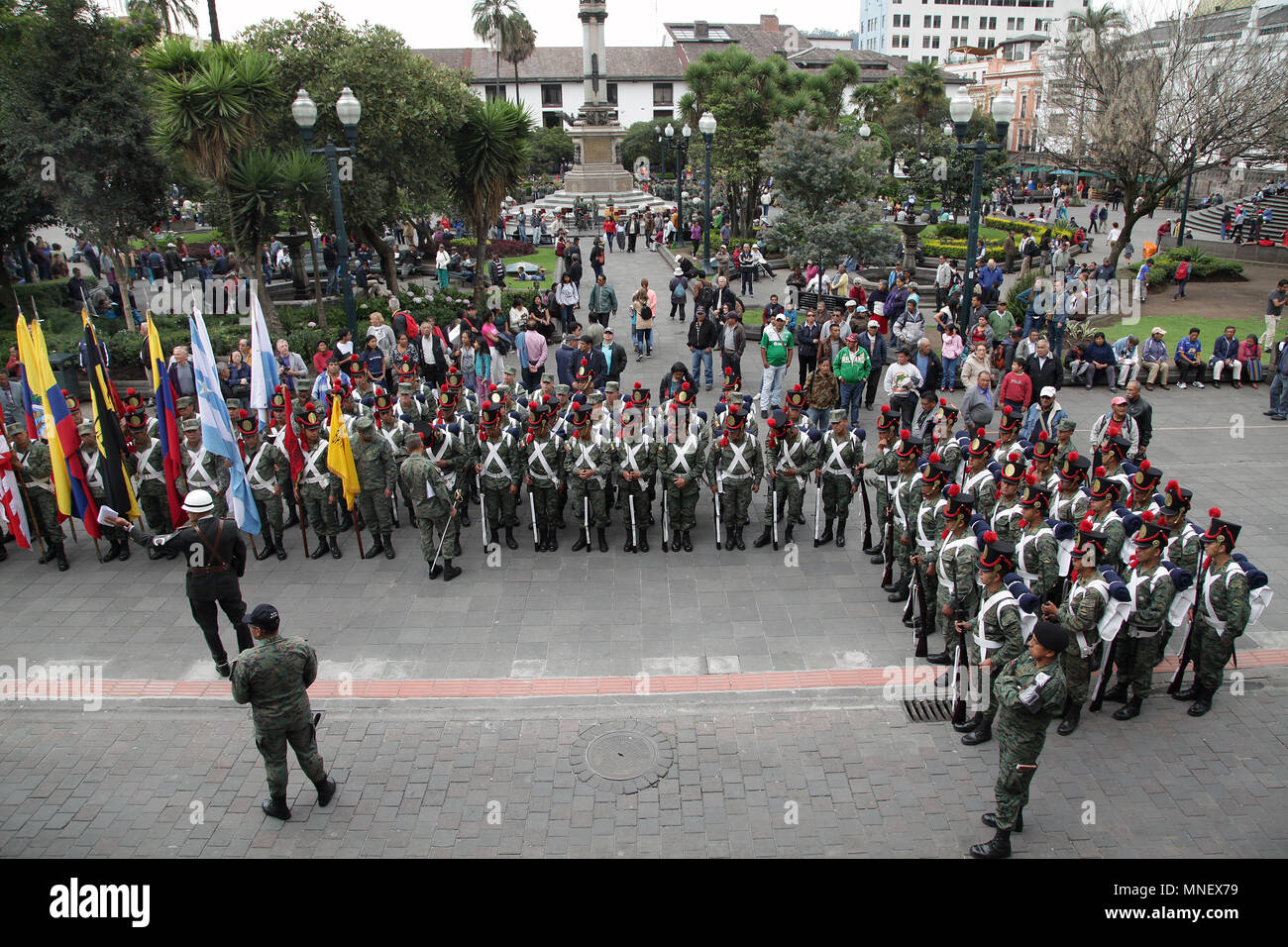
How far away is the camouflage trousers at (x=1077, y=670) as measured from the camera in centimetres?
722

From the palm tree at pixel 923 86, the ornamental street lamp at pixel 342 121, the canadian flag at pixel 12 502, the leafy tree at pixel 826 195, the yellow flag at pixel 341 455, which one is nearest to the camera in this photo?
the yellow flag at pixel 341 455

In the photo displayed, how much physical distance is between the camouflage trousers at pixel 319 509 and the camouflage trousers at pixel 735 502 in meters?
4.83

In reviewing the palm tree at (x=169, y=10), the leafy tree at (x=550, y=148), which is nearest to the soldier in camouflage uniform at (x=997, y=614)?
the palm tree at (x=169, y=10)

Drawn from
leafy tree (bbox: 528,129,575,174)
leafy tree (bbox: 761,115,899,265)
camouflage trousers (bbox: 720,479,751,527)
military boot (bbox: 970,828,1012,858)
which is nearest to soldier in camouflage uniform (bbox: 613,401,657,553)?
camouflage trousers (bbox: 720,479,751,527)

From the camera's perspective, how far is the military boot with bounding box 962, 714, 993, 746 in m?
7.40

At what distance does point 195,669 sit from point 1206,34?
1513 inches

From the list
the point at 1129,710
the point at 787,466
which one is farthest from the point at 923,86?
the point at 1129,710

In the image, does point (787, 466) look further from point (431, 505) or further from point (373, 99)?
point (373, 99)

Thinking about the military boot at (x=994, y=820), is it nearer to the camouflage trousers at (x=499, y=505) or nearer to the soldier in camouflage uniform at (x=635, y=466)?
the soldier in camouflage uniform at (x=635, y=466)

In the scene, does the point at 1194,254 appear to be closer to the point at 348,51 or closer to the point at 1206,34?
the point at 1206,34

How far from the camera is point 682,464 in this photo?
10555mm

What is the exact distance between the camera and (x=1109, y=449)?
9211 millimetres

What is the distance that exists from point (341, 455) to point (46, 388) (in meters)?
3.47

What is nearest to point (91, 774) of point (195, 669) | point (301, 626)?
point (195, 669)
